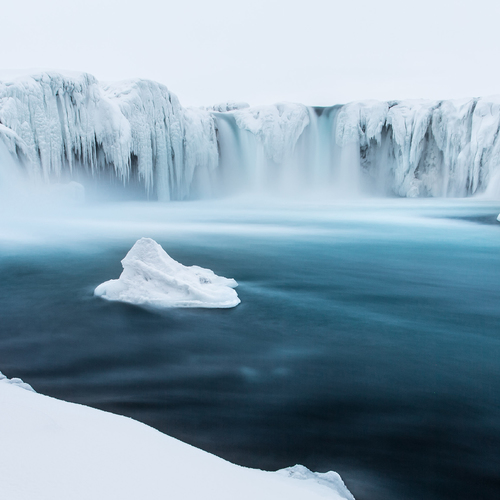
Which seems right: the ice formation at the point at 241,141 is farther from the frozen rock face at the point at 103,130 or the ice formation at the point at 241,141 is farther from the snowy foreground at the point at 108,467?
the snowy foreground at the point at 108,467

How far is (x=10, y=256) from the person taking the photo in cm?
696

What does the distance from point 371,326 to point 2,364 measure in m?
2.88

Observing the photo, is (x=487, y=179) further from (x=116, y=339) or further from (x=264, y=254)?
(x=116, y=339)

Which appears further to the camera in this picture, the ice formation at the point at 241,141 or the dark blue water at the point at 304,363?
the ice formation at the point at 241,141

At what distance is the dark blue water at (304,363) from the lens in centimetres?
222

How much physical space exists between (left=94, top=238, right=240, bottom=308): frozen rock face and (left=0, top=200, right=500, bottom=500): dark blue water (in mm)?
165

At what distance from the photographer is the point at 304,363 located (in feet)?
10.5

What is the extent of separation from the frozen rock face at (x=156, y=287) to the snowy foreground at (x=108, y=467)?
2514mm

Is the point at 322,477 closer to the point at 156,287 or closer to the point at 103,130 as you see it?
the point at 156,287

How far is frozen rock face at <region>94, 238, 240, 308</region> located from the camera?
443 cm

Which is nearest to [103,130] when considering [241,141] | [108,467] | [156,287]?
[241,141]

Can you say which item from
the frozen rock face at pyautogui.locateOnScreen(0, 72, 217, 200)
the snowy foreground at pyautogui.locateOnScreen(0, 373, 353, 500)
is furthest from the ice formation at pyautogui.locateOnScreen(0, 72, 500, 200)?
the snowy foreground at pyautogui.locateOnScreen(0, 373, 353, 500)

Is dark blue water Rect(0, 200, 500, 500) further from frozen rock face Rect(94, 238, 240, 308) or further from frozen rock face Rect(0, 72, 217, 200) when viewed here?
frozen rock face Rect(0, 72, 217, 200)

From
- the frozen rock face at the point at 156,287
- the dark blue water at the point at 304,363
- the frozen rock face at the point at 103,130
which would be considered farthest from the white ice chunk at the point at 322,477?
the frozen rock face at the point at 103,130
